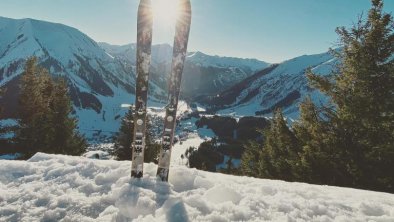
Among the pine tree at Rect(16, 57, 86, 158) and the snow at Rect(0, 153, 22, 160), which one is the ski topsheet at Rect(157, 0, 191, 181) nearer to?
the pine tree at Rect(16, 57, 86, 158)

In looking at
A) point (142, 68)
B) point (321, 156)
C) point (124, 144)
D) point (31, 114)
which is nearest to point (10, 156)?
point (31, 114)

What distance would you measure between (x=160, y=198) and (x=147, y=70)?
119 inches

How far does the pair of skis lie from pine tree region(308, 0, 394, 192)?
1138cm

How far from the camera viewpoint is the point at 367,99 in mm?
17188

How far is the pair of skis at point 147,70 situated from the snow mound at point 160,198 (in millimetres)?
697

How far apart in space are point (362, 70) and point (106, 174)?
49.1 ft

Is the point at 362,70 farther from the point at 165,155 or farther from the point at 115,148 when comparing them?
the point at 115,148

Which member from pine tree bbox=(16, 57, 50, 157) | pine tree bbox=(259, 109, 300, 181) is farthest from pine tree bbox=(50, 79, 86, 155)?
pine tree bbox=(259, 109, 300, 181)

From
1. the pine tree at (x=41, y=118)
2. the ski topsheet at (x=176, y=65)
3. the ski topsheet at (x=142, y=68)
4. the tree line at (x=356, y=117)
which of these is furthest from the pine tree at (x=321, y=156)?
the pine tree at (x=41, y=118)

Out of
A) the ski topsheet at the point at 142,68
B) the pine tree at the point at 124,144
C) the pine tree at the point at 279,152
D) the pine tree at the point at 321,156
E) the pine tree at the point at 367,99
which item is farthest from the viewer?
the pine tree at the point at 124,144

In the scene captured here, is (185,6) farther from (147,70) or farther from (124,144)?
(124,144)

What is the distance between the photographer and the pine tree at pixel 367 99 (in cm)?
1633

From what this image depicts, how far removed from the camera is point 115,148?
38562mm

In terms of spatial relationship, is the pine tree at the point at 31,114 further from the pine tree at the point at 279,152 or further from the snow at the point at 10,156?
the pine tree at the point at 279,152
